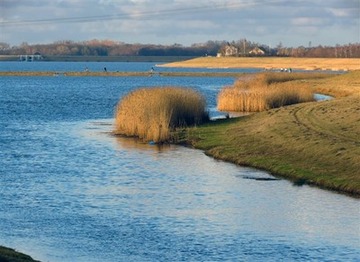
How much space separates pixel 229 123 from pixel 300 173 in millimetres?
→ 17307

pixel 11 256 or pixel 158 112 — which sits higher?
pixel 158 112

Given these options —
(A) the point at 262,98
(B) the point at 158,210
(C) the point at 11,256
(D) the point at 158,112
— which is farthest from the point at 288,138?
(C) the point at 11,256

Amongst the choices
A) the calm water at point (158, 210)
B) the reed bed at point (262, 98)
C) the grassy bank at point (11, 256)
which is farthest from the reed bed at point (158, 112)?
the grassy bank at point (11, 256)

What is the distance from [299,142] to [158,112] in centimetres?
1020

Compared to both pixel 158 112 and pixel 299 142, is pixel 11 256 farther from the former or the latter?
pixel 158 112

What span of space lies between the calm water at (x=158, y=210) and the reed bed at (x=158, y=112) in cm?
273

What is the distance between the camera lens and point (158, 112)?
46.4 meters

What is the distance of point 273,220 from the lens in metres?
26.0

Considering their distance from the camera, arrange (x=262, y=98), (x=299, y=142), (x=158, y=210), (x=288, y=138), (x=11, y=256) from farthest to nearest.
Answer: (x=262, y=98)
(x=288, y=138)
(x=299, y=142)
(x=158, y=210)
(x=11, y=256)

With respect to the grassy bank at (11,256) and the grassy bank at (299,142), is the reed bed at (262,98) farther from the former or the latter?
the grassy bank at (11,256)

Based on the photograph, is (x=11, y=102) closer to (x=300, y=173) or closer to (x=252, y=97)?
(x=252, y=97)

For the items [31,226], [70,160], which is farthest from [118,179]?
[31,226]

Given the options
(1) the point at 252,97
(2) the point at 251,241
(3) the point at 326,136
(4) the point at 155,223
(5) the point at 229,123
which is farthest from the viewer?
(1) the point at 252,97

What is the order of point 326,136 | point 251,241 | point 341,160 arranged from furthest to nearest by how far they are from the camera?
point 326,136
point 341,160
point 251,241
